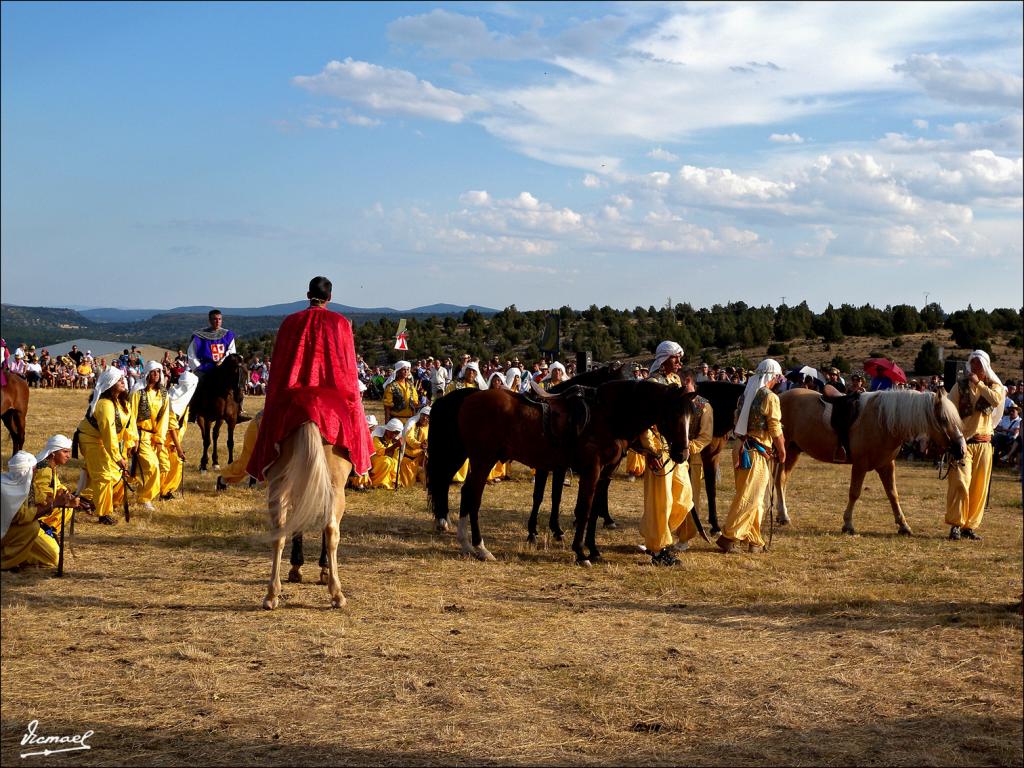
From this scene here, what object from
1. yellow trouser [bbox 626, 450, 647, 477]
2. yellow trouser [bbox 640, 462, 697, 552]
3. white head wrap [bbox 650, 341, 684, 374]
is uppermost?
white head wrap [bbox 650, 341, 684, 374]

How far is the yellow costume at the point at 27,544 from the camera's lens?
303 inches

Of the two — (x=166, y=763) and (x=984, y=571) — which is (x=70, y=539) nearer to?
(x=166, y=763)

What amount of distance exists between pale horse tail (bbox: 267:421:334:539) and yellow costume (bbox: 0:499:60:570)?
2.27 meters

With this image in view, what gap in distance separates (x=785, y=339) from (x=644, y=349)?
6.08m

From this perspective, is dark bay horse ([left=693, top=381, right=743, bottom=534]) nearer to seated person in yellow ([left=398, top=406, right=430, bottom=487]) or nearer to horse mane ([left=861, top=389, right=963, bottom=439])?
horse mane ([left=861, top=389, right=963, bottom=439])

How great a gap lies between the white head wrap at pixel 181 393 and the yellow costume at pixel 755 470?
6653 millimetres

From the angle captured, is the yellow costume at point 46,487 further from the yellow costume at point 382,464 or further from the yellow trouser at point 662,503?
the yellow costume at point 382,464

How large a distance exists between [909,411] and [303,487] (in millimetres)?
7481

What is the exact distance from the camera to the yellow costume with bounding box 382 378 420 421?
48.8 ft

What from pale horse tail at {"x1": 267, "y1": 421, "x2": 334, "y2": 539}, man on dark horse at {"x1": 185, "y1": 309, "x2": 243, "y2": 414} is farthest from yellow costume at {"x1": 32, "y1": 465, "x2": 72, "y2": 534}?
man on dark horse at {"x1": 185, "y1": 309, "x2": 243, "y2": 414}

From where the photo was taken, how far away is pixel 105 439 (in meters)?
10.1

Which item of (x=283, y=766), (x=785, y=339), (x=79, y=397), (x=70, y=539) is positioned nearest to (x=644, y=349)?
(x=785, y=339)

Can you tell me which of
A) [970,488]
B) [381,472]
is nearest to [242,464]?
[381,472]

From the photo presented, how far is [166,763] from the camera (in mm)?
4355
